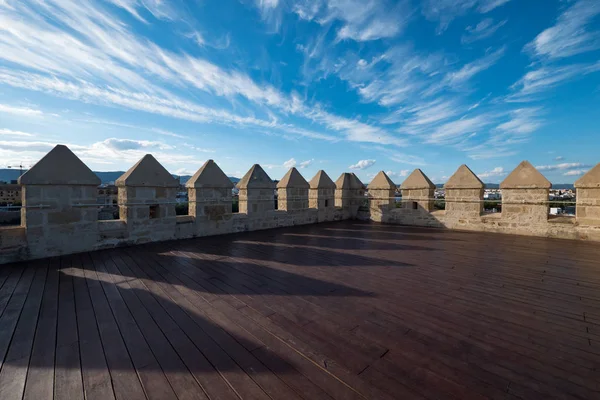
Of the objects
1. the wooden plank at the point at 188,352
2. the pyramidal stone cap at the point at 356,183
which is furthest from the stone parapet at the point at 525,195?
the wooden plank at the point at 188,352

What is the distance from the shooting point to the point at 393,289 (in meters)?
3.33

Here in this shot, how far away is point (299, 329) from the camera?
2.37 meters

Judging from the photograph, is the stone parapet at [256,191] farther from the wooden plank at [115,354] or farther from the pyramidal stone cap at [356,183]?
the wooden plank at [115,354]

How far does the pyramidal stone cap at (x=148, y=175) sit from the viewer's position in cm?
560

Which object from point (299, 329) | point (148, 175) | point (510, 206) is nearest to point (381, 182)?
point (510, 206)

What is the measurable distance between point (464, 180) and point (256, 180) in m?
6.04

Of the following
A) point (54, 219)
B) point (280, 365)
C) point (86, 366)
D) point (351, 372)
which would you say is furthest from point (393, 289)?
point (54, 219)

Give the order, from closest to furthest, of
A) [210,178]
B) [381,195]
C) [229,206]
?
[210,178] → [229,206] → [381,195]

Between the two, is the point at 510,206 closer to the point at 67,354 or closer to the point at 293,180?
the point at 293,180

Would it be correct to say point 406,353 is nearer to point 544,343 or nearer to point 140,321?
point 544,343

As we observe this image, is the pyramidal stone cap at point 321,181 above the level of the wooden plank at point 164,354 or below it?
above

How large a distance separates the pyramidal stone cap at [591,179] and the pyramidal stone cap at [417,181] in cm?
A: 332

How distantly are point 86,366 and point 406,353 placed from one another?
7.60 feet

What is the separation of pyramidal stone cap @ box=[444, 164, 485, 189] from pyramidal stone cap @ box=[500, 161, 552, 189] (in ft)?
1.87
